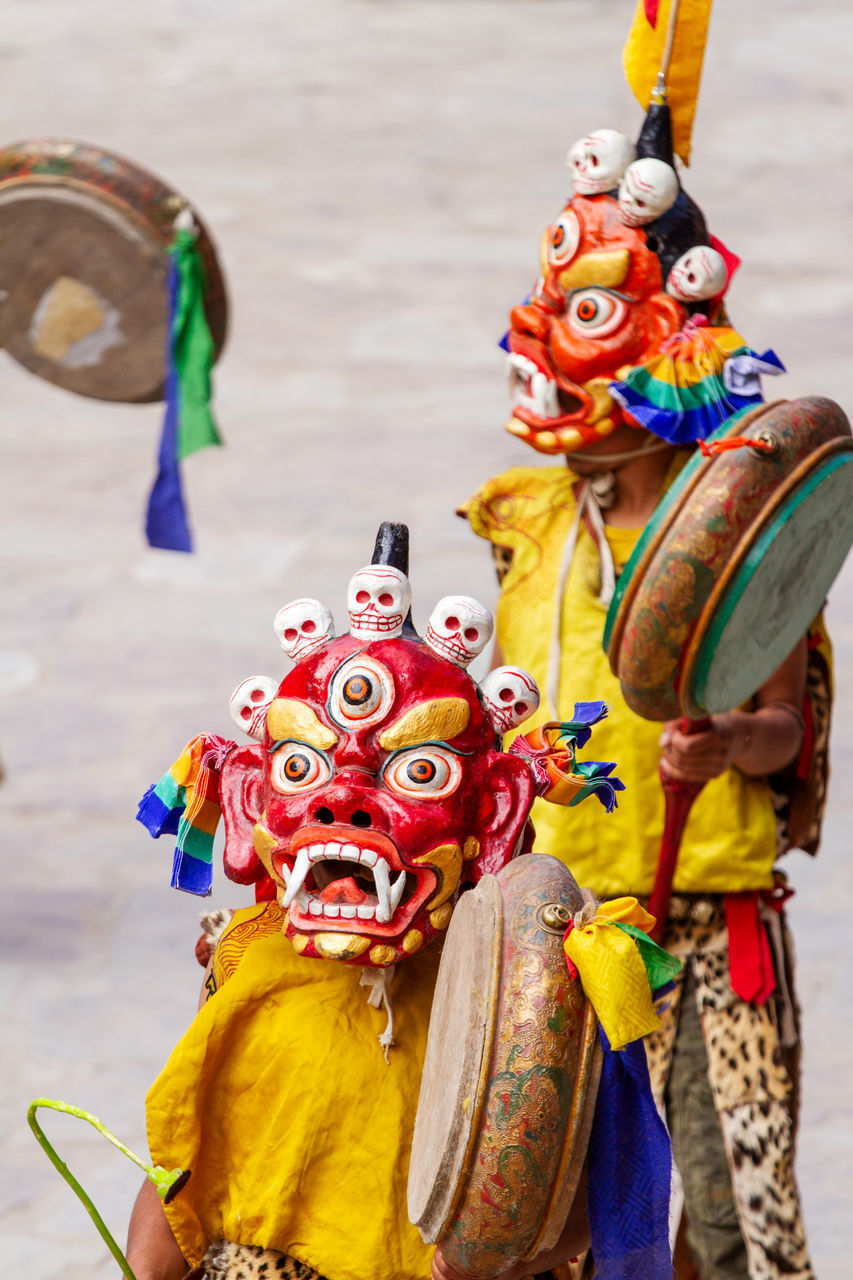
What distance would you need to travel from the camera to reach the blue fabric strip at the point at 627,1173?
4.47 ft

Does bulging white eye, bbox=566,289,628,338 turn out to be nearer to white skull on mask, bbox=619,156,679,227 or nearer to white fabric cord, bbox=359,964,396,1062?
white skull on mask, bbox=619,156,679,227

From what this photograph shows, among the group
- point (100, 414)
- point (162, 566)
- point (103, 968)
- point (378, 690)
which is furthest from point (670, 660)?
point (100, 414)

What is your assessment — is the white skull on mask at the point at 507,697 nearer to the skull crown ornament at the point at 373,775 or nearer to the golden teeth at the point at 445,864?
the skull crown ornament at the point at 373,775

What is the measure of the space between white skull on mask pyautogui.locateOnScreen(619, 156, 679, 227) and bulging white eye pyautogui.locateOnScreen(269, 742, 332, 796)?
0.90 meters

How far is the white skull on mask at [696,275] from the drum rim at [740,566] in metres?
0.36

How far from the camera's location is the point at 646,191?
6.95ft

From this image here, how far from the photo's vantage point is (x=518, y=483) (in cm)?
236

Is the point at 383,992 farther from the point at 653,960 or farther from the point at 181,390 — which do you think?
the point at 181,390

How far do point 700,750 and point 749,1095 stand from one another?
43 centimetres

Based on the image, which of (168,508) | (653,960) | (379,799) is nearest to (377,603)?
(379,799)

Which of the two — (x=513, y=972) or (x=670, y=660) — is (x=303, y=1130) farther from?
(x=670, y=660)

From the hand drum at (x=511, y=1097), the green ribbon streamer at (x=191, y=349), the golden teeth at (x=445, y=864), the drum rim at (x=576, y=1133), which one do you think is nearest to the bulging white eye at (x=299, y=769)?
the golden teeth at (x=445, y=864)

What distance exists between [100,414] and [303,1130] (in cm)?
576

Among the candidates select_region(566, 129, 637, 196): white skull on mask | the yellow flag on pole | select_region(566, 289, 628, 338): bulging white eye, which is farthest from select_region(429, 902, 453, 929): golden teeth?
the yellow flag on pole
